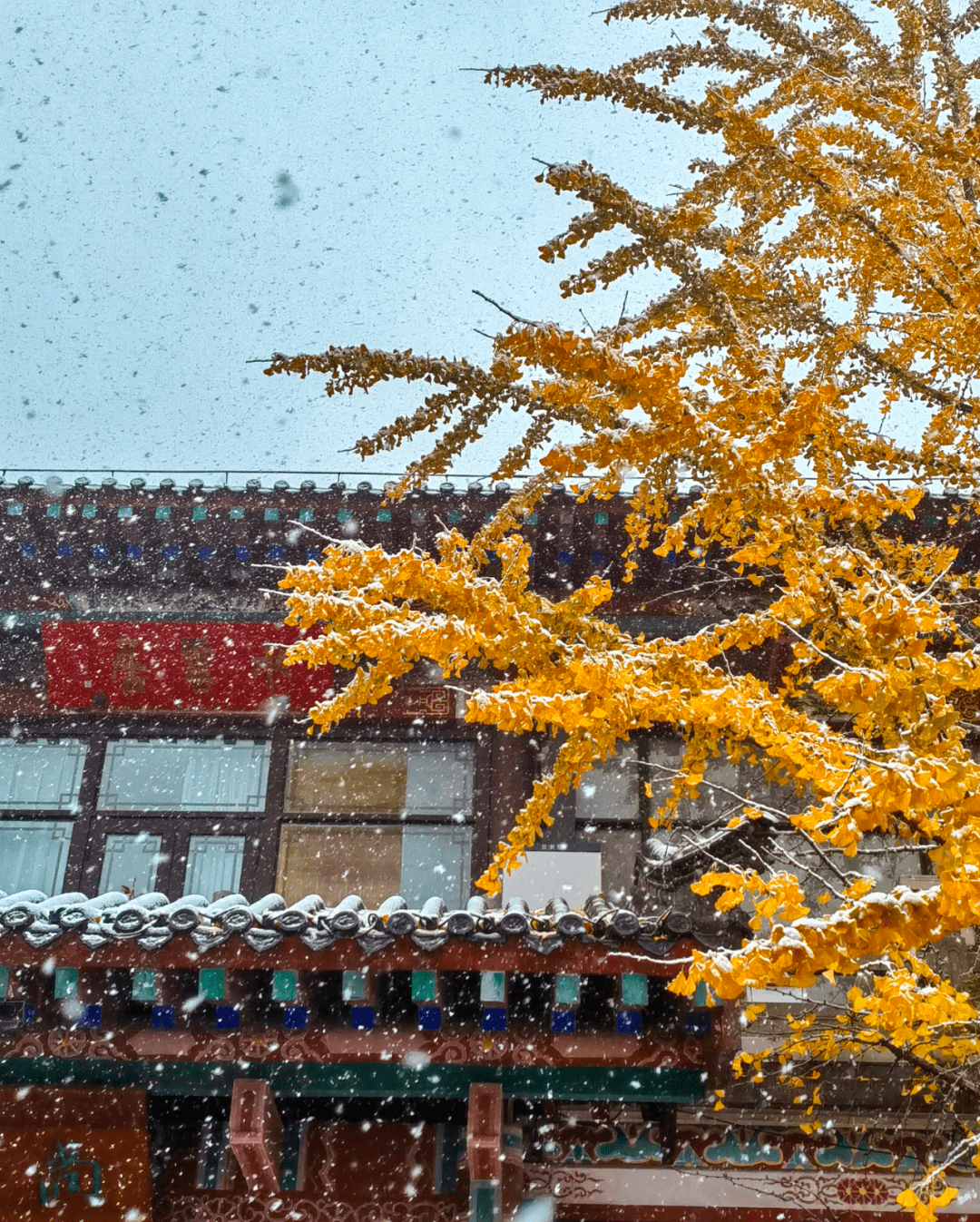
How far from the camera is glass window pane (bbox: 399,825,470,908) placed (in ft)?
22.3

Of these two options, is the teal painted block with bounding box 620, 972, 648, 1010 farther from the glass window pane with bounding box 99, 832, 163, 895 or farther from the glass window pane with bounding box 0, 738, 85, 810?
the glass window pane with bounding box 0, 738, 85, 810

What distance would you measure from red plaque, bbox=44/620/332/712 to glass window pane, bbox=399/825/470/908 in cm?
135

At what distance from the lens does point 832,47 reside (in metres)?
6.22

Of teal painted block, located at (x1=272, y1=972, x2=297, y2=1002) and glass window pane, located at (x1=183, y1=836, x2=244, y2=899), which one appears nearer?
teal painted block, located at (x1=272, y1=972, x2=297, y2=1002)

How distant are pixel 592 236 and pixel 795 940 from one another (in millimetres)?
3887

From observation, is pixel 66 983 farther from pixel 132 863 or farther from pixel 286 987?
pixel 132 863

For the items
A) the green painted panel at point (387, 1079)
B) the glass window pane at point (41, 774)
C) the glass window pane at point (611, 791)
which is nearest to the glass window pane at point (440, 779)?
the glass window pane at point (611, 791)

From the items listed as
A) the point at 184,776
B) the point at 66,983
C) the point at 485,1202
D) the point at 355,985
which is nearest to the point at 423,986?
the point at 355,985

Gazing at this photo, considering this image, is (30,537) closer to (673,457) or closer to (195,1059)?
(195,1059)

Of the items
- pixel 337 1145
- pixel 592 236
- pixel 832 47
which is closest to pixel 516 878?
pixel 337 1145

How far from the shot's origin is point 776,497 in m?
3.57

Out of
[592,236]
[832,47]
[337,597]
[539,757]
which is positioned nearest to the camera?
[337,597]

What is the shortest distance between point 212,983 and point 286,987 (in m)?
0.34

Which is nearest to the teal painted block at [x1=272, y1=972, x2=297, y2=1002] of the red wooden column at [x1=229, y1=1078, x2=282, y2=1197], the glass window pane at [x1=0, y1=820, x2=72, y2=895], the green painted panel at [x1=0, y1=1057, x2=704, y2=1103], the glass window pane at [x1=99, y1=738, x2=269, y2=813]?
the red wooden column at [x1=229, y1=1078, x2=282, y2=1197]
